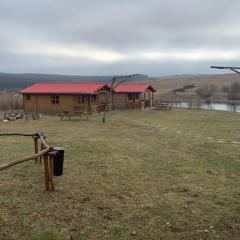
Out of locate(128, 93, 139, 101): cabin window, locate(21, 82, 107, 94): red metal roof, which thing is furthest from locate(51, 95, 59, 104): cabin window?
locate(128, 93, 139, 101): cabin window

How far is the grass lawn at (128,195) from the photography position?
7.59 metres

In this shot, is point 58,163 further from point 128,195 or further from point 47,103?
point 47,103

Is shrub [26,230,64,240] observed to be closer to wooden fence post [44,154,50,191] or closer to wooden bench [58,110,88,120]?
wooden fence post [44,154,50,191]

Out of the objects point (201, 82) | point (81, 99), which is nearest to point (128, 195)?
point (81, 99)

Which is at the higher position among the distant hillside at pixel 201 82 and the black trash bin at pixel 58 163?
the distant hillside at pixel 201 82

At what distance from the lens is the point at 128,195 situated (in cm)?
977

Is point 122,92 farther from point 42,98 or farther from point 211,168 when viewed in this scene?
point 211,168

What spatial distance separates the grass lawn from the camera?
7.59 meters

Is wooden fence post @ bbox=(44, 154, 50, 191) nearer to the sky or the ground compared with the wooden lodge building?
nearer to the ground

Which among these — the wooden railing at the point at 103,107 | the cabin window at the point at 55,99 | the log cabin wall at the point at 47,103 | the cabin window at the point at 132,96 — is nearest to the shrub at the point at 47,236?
the log cabin wall at the point at 47,103

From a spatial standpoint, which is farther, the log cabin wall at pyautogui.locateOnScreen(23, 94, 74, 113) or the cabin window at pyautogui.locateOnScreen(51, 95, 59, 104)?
the cabin window at pyautogui.locateOnScreen(51, 95, 59, 104)

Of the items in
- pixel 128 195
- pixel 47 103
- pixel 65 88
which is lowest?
pixel 128 195

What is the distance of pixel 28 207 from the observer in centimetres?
873

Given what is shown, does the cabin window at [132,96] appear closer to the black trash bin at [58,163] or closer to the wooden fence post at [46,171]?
the black trash bin at [58,163]
